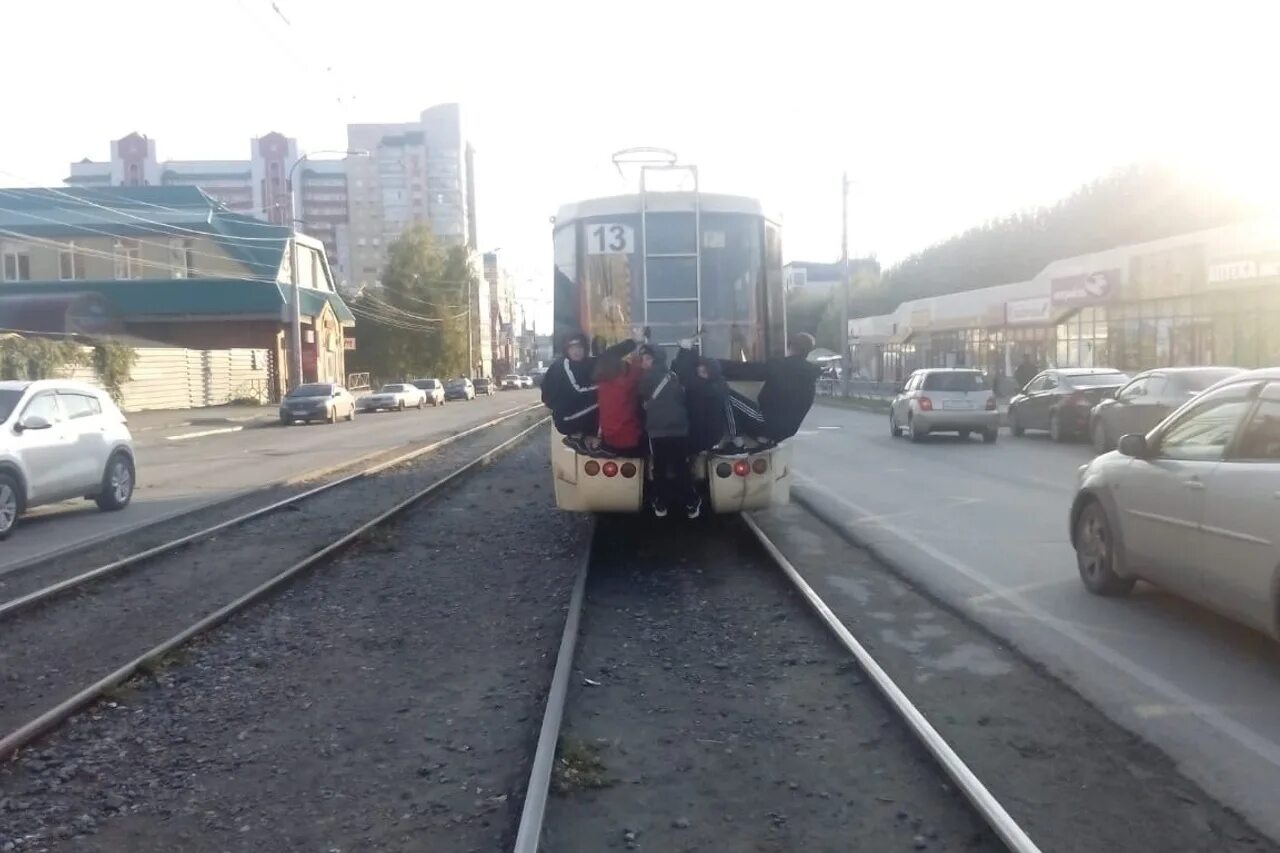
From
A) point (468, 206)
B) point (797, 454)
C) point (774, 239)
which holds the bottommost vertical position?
point (797, 454)

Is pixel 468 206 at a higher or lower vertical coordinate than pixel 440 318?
higher

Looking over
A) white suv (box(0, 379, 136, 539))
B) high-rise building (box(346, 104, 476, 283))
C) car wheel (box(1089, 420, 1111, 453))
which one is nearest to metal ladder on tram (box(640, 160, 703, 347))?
white suv (box(0, 379, 136, 539))

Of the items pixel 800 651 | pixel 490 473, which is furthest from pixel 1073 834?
pixel 490 473

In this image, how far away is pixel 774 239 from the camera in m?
12.4

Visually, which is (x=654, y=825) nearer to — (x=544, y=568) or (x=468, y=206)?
(x=544, y=568)

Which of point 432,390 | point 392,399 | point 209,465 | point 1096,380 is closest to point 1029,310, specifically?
point 1096,380

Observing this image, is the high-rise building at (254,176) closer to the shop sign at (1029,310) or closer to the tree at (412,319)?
the tree at (412,319)

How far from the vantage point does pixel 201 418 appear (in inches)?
1681

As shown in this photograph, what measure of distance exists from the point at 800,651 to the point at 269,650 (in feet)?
10.6

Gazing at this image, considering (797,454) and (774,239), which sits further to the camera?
(797,454)

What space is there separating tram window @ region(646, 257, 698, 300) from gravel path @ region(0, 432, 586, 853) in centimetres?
314

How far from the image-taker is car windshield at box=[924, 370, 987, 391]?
24531 mm

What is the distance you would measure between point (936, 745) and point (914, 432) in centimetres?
1990

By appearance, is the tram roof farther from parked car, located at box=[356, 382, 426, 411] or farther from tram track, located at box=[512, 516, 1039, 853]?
parked car, located at box=[356, 382, 426, 411]
